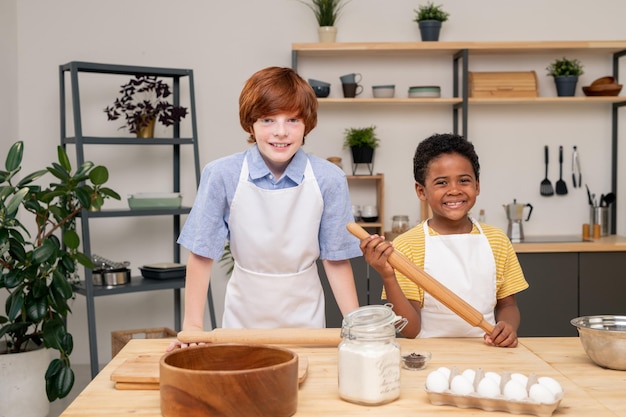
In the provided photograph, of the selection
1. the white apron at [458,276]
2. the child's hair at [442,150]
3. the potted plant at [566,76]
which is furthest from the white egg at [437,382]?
the potted plant at [566,76]

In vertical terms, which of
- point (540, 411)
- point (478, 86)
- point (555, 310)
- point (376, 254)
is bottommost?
point (555, 310)

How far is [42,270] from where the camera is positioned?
3238mm

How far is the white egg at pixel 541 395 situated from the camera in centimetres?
113

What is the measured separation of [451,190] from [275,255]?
47cm

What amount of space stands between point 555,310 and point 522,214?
611 millimetres

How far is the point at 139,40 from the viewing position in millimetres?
4301

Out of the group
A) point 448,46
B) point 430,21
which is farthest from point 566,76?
point 430,21

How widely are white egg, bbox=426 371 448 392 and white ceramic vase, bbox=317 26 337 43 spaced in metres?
3.17

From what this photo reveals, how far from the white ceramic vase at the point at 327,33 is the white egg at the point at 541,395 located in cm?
324

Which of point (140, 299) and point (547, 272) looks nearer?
point (547, 272)

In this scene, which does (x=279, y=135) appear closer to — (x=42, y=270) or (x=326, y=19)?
(x=42, y=270)

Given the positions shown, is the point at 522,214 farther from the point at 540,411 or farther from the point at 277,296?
the point at 540,411

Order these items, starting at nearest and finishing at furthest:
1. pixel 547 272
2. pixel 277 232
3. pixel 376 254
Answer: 1. pixel 376 254
2. pixel 277 232
3. pixel 547 272

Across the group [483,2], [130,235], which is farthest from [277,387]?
[483,2]
